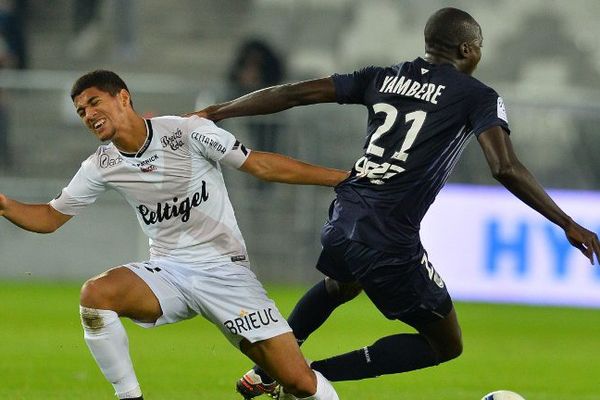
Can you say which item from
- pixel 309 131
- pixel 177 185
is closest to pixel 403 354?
pixel 177 185

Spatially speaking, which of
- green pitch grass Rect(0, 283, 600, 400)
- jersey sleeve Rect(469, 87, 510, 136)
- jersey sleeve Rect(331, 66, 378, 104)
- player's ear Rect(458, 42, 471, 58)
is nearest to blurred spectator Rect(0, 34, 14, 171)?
green pitch grass Rect(0, 283, 600, 400)

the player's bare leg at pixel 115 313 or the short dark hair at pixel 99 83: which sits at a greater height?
the short dark hair at pixel 99 83

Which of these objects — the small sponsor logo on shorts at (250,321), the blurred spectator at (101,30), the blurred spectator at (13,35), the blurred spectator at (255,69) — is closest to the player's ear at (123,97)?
the small sponsor logo on shorts at (250,321)

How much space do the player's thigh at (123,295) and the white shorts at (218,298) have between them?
40 mm

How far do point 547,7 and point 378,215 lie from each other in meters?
13.3

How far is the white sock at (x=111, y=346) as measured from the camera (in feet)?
20.7

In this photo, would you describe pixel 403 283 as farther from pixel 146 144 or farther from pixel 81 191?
pixel 81 191

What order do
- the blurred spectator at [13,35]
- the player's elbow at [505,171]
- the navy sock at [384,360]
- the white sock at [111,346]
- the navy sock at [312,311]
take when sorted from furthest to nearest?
the blurred spectator at [13,35] < the navy sock at [312,311] < the navy sock at [384,360] < the white sock at [111,346] < the player's elbow at [505,171]

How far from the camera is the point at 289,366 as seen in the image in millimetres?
6383

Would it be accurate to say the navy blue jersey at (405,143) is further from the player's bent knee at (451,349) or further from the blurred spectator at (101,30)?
the blurred spectator at (101,30)

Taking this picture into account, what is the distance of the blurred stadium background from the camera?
13.8 meters

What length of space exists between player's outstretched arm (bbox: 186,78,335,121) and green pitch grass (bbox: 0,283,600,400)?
193 centimetres

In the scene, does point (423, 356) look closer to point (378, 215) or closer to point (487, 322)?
point (378, 215)

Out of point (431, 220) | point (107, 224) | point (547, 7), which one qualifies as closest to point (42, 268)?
point (107, 224)
